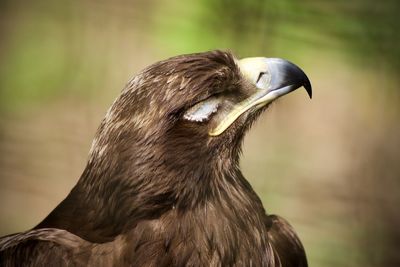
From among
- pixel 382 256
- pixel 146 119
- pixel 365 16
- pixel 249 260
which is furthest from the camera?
pixel 382 256

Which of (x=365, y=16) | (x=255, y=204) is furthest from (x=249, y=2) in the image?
(x=255, y=204)

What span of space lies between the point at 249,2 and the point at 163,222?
1.03 m

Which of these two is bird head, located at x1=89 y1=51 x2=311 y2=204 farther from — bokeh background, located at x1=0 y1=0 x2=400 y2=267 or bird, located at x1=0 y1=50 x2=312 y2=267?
bokeh background, located at x1=0 y1=0 x2=400 y2=267

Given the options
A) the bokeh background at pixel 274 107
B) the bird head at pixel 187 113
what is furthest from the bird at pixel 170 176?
the bokeh background at pixel 274 107

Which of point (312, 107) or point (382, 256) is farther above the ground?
point (312, 107)

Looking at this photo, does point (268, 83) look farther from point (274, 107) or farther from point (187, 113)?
point (274, 107)

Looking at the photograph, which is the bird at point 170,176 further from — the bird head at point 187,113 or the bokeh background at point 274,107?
the bokeh background at point 274,107

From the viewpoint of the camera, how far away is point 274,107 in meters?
3.04

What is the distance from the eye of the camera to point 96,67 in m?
3.44

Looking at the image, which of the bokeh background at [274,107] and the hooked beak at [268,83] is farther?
the bokeh background at [274,107]

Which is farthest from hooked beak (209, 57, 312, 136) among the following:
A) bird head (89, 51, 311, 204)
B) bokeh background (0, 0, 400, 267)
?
bokeh background (0, 0, 400, 267)

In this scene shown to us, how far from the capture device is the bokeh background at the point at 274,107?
329cm

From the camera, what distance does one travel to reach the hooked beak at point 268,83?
2418 mm

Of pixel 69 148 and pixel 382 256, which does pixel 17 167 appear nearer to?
pixel 69 148
